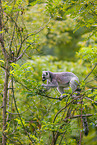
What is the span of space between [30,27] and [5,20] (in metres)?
0.62

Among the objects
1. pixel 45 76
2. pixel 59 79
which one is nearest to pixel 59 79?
pixel 59 79

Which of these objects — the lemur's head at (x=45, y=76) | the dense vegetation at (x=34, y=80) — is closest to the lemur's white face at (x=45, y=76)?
the lemur's head at (x=45, y=76)

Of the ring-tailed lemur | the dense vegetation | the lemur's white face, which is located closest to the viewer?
the dense vegetation

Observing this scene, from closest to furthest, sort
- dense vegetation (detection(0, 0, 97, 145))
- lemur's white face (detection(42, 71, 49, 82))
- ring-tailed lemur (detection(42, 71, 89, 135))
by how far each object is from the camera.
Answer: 1. dense vegetation (detection(0, 0, 97, 145))
2. ring-tailed lemur (detection(42, 71, 89, 135))
3. lemur's white face (detection(42, 71, 49, 82))

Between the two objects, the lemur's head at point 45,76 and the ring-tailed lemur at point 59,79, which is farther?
the lemur's head at point 45,76

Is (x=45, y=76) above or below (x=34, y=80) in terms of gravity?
above

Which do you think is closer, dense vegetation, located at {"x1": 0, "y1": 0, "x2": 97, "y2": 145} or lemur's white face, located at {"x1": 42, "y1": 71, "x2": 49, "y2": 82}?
dense vegetation, located at {"x1": 0, "y1": 0, "x2": 97, "y2": 145}

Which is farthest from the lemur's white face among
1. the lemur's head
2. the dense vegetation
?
Result: the dense vegetation

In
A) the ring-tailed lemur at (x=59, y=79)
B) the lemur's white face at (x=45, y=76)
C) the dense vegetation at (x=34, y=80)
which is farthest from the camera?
the lemur's white face at (x=45, y=76)

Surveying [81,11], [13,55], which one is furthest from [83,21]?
[13,55]

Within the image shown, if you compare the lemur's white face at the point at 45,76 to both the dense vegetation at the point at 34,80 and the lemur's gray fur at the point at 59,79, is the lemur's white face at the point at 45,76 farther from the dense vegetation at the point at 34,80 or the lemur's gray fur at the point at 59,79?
the dense vegetation at the point at 34,80

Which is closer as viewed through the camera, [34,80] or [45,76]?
[34,80]

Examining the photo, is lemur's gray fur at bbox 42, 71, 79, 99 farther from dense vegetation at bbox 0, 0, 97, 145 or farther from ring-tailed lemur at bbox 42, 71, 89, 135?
dense vegetation at bbox 0, 0, 97, 145

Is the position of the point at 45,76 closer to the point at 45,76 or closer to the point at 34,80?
the point at 45,76
